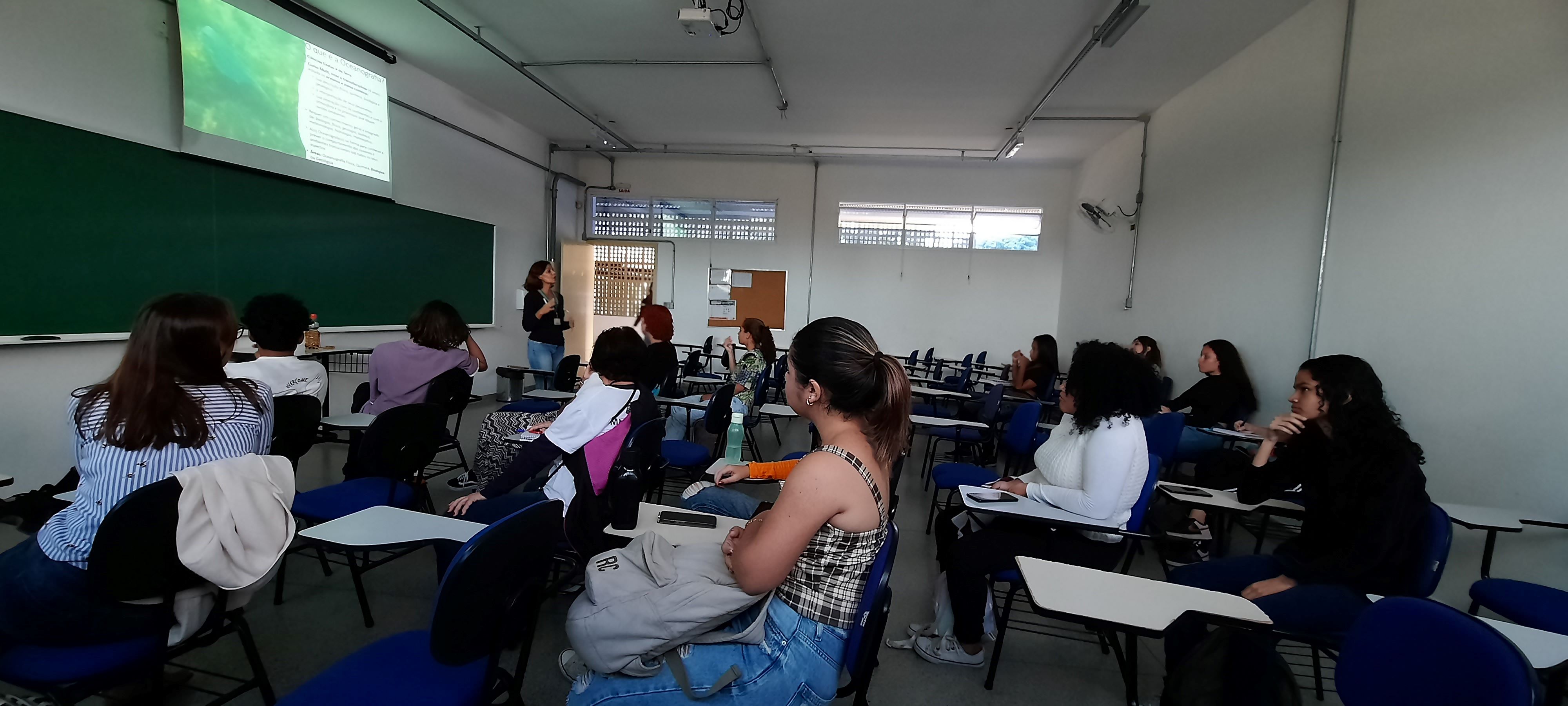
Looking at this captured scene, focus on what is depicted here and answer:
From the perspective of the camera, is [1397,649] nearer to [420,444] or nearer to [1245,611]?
[1245,611]

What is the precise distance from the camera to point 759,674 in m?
1.24

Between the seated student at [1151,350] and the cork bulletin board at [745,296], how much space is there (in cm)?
496

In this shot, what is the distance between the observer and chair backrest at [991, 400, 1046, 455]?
3.59 m

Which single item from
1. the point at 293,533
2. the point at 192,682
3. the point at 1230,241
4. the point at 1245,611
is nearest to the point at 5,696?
the point at 192,682

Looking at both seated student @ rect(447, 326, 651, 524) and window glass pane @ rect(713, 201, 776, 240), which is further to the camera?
window glass pane @ rect(713, 201, 776, 240)

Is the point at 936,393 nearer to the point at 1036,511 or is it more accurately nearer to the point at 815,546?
the point at 1036,511

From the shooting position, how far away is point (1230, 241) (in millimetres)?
4832

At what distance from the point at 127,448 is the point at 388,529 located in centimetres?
59

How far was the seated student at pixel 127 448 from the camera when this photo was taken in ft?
4.40

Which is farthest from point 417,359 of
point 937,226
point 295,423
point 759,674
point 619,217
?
point 937,226

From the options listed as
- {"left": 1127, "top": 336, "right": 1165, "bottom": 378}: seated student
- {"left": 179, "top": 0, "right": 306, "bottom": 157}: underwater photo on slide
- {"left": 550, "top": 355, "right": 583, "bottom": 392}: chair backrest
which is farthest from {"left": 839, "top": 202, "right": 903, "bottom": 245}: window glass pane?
{"left": 179, "top": 0, "right": 306, "bottom": 157}: underwater photo on slide

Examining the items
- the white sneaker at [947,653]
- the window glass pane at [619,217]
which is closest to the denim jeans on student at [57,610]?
the white sneaker at [947,653]

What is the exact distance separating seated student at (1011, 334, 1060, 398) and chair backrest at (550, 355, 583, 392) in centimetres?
413

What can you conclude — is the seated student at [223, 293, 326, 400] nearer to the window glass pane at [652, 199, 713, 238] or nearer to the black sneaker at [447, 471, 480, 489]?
the black sneaker at [447, 471, 480, 489]
